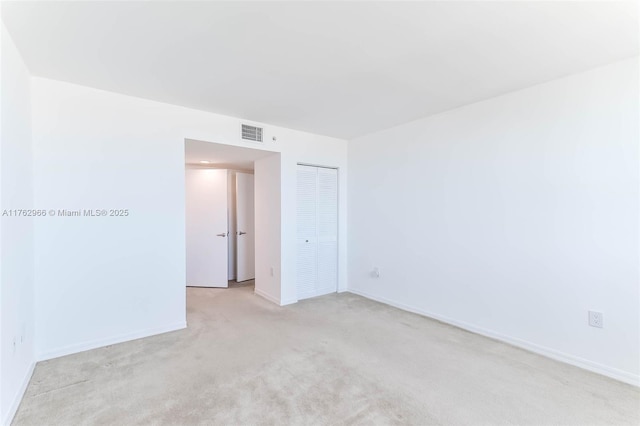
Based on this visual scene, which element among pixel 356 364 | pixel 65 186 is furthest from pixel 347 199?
pixel 65 186

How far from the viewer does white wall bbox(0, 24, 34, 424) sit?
180cm

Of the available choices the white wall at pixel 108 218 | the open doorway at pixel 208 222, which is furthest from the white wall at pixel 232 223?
the white wall at pixel 108 218

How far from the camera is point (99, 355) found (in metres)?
2.59

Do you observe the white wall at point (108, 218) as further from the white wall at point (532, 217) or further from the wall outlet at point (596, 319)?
the wall outlet at point (596, 319)

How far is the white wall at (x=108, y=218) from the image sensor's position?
8.36 ft

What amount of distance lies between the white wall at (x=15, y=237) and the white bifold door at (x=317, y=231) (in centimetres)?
280

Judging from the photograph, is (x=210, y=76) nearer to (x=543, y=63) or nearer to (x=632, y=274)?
(x=543, y=63)

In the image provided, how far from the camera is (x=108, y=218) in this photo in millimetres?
2805

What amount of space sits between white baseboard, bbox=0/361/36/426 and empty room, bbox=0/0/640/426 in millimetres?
24

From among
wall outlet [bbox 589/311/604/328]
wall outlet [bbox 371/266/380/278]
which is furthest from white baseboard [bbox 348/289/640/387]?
wall outlet [bbox 371/266/380/278]

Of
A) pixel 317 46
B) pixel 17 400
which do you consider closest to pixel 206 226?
pixel 17 400

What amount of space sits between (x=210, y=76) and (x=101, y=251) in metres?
1.91

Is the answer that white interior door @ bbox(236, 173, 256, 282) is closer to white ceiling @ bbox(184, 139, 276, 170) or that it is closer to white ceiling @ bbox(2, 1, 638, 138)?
white ceiling @ bbox(184, 139, 276, 170)

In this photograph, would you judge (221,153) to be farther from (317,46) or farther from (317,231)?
(317,46)
